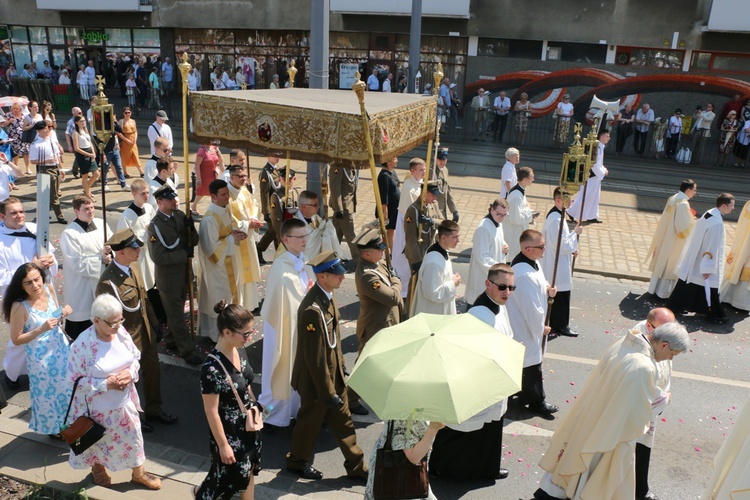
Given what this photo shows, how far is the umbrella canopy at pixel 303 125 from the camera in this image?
6.19 m

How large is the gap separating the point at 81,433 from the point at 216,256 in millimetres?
3259

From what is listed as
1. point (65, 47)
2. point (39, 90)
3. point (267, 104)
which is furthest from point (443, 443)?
point (65, 47)

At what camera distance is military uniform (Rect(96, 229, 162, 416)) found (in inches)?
228

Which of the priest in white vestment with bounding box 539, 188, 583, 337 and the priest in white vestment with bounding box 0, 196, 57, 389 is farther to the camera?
the priest in white vestment with bounding box 539, 188, 583, 337

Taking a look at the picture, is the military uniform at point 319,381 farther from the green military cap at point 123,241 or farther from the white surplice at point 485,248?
the white surplice at point 485,248

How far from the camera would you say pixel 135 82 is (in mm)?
27156

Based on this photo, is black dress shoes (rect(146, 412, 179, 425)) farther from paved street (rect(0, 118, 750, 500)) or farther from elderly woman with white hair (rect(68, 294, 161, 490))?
elderly woman with white hair (rect(68, 294, 161, 490))

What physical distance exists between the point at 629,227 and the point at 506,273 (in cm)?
914

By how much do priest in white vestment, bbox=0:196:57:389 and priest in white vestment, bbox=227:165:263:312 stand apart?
2.16 metres

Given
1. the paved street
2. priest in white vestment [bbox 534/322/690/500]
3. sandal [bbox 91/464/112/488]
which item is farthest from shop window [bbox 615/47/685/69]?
sandal [bbox 91/464/112/488]

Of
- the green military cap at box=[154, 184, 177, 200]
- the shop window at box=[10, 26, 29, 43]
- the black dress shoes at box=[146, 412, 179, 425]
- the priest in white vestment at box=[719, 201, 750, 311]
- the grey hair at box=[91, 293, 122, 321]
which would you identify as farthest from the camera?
the shop window at box=[10, 26, 29, 43]

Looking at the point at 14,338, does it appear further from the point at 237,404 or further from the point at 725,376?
the point at 725,376

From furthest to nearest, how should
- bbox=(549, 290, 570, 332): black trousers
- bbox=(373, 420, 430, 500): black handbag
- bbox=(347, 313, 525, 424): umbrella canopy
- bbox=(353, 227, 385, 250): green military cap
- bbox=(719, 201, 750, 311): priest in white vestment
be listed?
1. bbox=(719, 201, 750, 311): priest in white vestment
2. bbox=(549, 290, 570, 332): black trousers
3. bbox=(353, 227, 385, 250): green military cap
4. bbox=(373, 420, 430, 500): black handbag
5. bbox=(347, 313, 525, 424): umbrella canopy

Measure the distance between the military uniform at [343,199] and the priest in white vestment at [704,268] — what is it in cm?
476
